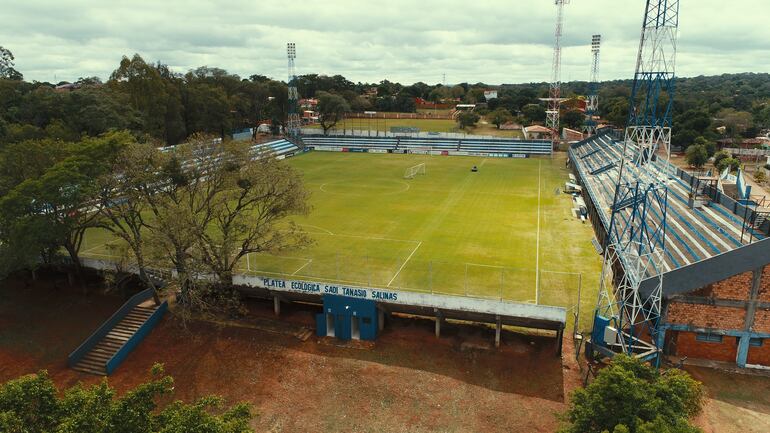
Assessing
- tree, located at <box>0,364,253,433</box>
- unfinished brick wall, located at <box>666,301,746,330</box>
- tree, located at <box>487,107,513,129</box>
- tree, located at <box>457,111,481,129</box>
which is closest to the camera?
tree, located at <box>0,364,253,433</box>

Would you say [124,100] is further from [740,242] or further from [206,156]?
[740,242]

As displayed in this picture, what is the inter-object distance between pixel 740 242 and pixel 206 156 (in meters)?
33.8

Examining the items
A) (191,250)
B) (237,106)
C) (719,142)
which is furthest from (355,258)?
(719,142)

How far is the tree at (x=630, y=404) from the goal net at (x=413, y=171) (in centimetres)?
5880

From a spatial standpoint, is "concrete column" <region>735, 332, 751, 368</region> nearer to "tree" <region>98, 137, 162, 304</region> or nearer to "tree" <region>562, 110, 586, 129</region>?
"tree" <region>98, 137, 162, 304</region>

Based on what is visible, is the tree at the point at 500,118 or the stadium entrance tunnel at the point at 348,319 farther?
the tree at the point at 500,118

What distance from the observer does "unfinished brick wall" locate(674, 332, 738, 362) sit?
24969 mm

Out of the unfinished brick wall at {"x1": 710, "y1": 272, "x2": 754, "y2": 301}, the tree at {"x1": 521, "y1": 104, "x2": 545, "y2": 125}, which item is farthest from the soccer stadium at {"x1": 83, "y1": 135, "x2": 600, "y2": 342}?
the tree at {"x1": 521, "y1": 104, "x2": 545, "y2": 125}

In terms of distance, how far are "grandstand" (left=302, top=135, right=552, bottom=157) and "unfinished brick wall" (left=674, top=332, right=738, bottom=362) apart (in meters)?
75.2

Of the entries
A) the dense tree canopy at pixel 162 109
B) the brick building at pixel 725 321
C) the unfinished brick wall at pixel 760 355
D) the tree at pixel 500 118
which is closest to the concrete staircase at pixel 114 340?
the dense tree canopy at pixel 162 109

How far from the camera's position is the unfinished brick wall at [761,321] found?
24156 millimetres

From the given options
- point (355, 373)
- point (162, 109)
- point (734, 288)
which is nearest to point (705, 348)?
point (734, 288)

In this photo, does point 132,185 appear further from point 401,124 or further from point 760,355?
point 401,124

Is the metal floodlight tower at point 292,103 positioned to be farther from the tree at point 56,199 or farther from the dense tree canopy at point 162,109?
the tree at point 56,199
